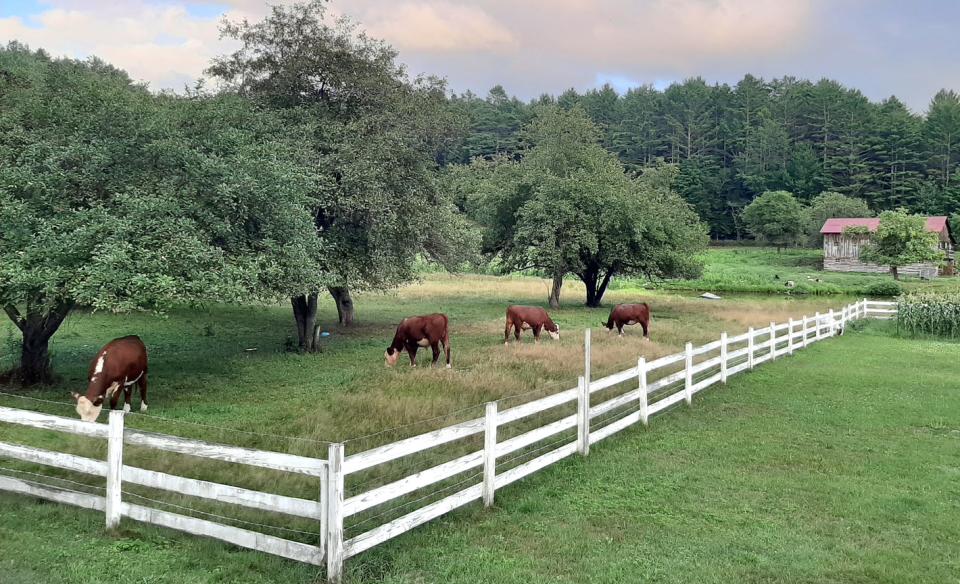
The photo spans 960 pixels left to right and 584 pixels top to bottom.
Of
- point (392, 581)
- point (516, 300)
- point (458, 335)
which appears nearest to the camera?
point (392, 581)

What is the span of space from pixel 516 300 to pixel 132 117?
80.2ft

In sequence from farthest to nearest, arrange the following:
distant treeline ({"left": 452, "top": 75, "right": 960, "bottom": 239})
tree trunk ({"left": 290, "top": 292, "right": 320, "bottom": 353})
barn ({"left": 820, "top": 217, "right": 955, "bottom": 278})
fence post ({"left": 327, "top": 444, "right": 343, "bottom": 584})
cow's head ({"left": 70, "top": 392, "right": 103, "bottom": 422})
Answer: distant treeline ({"left": 452, "top": 75, "right": 960, "bottom": 239}) → barn ({"left": 820, "top": 217, "right": 955, "bottom": 278}) → tree trunk ({"left": 290, "top": 292, "right": 320, "bottom": 353}) → cow's head ({"left": 70, "top": 392, "right": 103, "bottom": 422}) → fence post ({"left": 327, "top": 444, "right": 343, "bottom": 584})

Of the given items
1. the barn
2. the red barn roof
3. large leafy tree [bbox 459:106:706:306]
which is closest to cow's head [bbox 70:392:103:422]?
large leafy tree [bbox 459:106:706:306]

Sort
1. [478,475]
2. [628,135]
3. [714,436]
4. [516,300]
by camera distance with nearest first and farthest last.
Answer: [478,475], [714,436], [516,300], [628,135]

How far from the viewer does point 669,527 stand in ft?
20.6

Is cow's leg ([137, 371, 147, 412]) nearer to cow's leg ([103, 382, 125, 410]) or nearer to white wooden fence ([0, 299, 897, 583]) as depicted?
cow's leg ([103, 382, 125, 410])

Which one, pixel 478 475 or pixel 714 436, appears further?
pixel 714 436

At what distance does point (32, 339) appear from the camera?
12609 millimetres

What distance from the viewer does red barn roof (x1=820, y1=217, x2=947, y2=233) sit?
196ft

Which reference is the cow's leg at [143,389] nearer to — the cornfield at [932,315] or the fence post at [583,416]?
the fence post at [583,416]

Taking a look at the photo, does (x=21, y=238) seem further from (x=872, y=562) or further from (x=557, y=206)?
(x=557, y=206)

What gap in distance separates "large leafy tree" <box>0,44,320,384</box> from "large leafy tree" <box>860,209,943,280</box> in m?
50.4

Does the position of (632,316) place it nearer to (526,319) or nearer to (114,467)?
(526,319)

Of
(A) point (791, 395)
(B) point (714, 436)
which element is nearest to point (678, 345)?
(A) point (791, 395)
